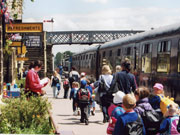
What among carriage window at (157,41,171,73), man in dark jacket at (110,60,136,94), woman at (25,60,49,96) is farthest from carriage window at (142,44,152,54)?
woman at (25,60,49,96)

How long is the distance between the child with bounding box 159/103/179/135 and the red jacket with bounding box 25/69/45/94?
4246 mm

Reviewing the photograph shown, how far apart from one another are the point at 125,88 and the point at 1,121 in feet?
9.43

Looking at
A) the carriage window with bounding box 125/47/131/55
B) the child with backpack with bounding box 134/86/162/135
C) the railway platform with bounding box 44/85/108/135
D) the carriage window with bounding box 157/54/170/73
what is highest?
the carriage window with bounding box 125/47/131/55

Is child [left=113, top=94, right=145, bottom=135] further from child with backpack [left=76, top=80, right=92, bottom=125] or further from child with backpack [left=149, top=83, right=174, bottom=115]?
child with backpack [left=76, top=80, right=92, bottom=125]

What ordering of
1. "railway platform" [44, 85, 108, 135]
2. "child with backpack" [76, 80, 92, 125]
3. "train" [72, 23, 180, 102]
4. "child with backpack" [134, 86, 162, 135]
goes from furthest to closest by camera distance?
"train" [72, 23, 180, 102]
"child with backpack" [76, 80, 92, 125]
"railway platform" [44, 85, 108, 135]
"child with backpack" [134, 86, 162, 135]

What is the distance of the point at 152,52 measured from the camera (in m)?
15.9

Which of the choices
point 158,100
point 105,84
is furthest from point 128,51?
point 158,100

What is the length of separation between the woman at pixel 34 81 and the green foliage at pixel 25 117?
321mm

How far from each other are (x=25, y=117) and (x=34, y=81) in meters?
1.14

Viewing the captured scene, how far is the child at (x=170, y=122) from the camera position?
251 inches

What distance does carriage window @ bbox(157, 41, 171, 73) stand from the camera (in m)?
14.1

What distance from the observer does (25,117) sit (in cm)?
913

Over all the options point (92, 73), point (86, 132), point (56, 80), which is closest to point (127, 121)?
point (86, 132)

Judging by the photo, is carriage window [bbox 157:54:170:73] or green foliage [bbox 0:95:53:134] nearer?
green foliage [bbox 0:95:53:134]
